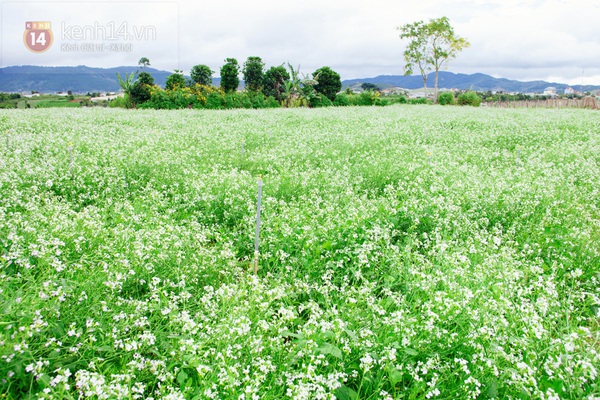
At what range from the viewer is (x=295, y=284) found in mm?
Result: 4461

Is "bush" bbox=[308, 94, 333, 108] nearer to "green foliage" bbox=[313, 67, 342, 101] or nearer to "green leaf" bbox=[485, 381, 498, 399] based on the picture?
"green foliage" bbox=[313, 67, 342, 101]

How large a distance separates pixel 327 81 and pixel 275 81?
23.0 ft

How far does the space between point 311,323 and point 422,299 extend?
1.52m

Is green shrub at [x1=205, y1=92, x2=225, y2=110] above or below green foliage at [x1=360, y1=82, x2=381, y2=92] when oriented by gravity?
below

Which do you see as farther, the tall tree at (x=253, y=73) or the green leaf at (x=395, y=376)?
the tall tree at (x=253, y=73)

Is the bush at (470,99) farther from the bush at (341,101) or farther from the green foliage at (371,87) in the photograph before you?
the bush at (341,101)

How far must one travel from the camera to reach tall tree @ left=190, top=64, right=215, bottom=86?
155 ft

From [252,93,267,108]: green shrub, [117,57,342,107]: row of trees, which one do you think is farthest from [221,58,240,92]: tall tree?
[252,93,267,108]: green shrub

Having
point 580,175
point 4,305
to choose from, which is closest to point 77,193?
point 4,305

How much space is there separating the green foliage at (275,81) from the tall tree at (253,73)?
30.1 inches

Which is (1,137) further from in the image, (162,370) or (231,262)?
(162,370)

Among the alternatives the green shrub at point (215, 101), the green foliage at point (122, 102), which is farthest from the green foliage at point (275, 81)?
the green foliage at point (122, 102)

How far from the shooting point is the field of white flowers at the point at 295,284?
3.00m

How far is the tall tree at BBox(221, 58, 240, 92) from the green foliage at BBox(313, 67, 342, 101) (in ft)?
34.7
